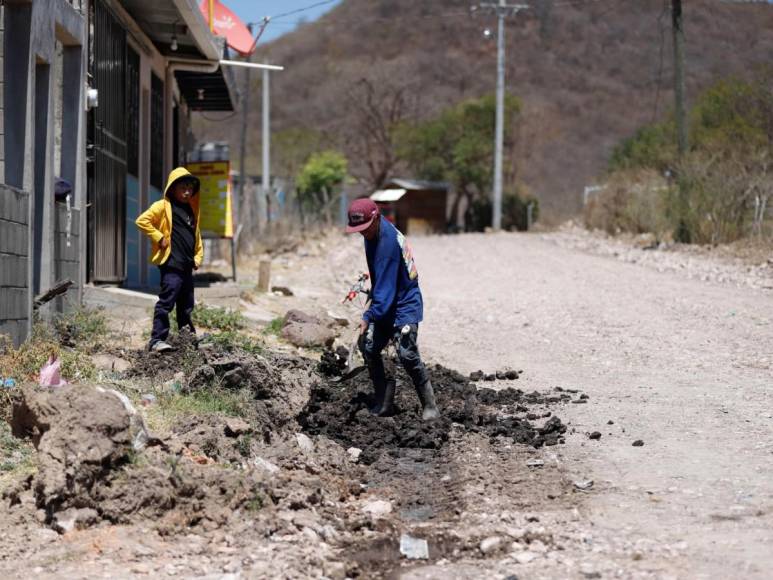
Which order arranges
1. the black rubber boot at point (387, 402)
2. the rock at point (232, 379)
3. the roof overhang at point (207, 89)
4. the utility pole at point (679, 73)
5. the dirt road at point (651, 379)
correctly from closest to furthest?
the dirt road at point (651, 379) < the rock at point (232, 379) < the black rubber boot at point (387, 402) < the roof overhang at point (207, 89) < the utility pole at point (679, 73)

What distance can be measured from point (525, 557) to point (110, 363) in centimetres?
473

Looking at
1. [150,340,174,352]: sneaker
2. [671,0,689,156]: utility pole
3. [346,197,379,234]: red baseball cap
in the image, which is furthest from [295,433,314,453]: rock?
[671,0,689,156]: utility pole

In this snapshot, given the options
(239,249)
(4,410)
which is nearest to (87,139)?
(4,410)

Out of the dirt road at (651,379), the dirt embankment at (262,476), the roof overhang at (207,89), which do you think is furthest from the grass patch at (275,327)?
the roof overhang at (207,89)

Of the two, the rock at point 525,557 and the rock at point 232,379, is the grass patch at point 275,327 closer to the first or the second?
the rock at point 232,379

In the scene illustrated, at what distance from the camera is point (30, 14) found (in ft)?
30.4

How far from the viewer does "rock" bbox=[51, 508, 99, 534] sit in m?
5.38

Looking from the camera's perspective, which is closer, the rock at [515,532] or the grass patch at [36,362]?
the rock at [515,532]

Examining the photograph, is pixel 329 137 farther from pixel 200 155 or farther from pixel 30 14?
pixel 30 14

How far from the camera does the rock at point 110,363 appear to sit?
8613mm

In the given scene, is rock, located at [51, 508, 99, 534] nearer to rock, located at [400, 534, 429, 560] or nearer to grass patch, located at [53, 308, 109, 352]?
rock, located at [400, 534, 429, 560]

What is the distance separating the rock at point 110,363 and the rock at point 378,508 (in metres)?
3.07

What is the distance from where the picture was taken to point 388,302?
751 cm

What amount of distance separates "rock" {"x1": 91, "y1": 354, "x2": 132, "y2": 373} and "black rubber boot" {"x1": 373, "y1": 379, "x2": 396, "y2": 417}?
2.00 m
